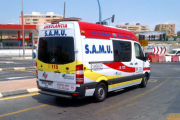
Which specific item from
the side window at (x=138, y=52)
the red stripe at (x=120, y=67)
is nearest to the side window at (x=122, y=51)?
the red stripe at (x=120, y=67)

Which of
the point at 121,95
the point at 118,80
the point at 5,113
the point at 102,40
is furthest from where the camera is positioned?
the point at 121,95

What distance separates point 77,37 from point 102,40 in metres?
1.23

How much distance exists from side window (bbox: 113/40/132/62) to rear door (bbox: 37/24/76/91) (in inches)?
82.0

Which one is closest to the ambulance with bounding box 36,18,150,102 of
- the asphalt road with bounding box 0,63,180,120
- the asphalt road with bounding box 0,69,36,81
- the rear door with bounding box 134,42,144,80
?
the asphalt road with bounding box 0,63,180,120

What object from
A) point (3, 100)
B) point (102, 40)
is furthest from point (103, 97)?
point (3, 100)

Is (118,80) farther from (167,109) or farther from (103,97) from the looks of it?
(167,109)

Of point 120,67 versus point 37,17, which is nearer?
point 120,67

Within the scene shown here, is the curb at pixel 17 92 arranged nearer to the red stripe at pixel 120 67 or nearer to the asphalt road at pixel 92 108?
the asphalt road at pixel 92 108

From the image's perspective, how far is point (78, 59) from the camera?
561 centimetres

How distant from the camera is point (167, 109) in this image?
5906 millimetres

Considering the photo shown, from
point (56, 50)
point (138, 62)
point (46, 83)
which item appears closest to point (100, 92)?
point (46, 83)

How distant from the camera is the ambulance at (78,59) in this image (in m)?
5.69

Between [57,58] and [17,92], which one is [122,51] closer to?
[57,58]

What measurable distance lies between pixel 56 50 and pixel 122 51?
2.82 m
